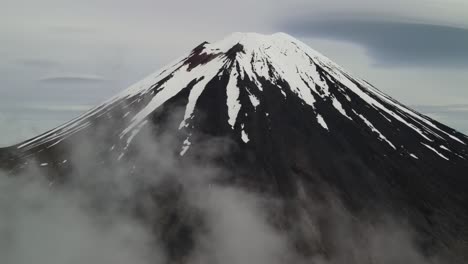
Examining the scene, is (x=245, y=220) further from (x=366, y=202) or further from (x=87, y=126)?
(x=87, y=126)

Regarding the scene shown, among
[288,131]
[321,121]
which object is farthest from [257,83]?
[288,131]

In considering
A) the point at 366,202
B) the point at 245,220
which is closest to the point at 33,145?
the point at 245,220

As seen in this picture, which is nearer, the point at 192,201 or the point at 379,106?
the point at 192,201

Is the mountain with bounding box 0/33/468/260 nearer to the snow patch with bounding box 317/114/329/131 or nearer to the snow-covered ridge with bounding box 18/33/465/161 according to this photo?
the snow-covered ridge with bounding box 18/33/465/161

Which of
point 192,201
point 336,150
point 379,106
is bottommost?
point 192,201

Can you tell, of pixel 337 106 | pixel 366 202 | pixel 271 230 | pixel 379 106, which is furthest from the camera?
pixel 379 106

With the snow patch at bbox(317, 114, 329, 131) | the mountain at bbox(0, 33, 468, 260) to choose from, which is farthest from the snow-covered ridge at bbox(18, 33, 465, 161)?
the mountain at bbox(0, 33, 468, 260)

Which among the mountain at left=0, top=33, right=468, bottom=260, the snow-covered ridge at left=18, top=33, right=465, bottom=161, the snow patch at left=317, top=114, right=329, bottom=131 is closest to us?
the mountain at left=0, top=33, right=468, bottom=260

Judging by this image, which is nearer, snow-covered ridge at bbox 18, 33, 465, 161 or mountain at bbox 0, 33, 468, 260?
mountain at bbox 0, 33, 468, 260
